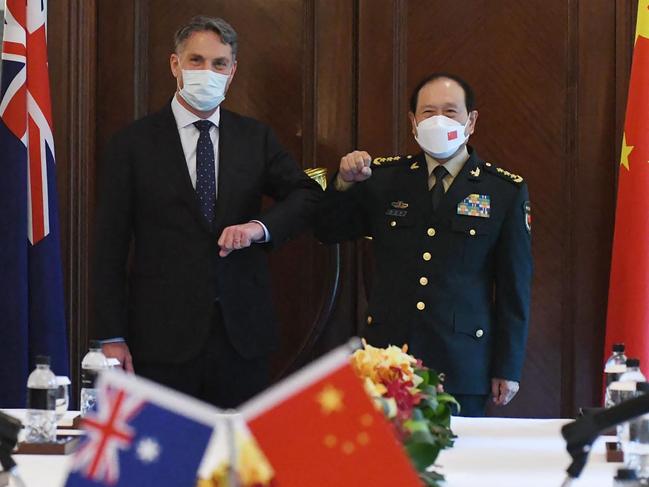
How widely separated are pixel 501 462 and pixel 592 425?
0.63 metres

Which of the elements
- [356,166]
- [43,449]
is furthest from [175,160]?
[43,449]

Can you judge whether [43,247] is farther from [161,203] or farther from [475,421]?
[475,421]

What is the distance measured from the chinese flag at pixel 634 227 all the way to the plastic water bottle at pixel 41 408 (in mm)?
2038

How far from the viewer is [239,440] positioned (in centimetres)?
121

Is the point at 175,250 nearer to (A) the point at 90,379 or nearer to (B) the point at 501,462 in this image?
(A) the point at 90,379

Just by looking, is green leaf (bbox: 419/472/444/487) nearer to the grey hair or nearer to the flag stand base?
the flag stand base

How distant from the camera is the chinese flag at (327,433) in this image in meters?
1.09

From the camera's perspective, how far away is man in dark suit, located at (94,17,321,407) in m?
3.05

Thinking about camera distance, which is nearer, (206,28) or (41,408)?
Result: (41,408)

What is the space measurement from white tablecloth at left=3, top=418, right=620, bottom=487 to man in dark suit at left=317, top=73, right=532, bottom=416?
0.66 m

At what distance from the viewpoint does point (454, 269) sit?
2.99 meters

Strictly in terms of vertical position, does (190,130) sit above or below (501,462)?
above

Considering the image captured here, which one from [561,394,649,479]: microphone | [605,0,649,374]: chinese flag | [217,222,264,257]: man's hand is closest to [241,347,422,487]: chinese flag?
[561,394,649,479]: microphone

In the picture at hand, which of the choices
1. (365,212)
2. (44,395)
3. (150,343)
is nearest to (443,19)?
(365,212)
